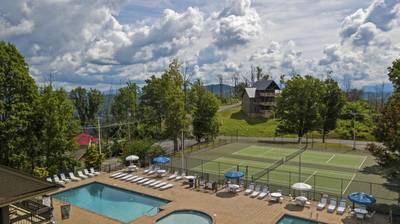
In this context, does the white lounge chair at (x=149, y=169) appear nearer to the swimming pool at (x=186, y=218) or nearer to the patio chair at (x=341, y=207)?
the swimming pool at (x=186, y=218)

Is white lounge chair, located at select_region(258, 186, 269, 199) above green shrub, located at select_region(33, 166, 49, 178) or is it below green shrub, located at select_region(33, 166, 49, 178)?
below

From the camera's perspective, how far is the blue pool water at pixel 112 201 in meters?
21.4

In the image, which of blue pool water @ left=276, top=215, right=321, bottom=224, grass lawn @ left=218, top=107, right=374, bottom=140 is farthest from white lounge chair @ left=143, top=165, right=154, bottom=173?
grass lawn @ left=218, top=107, right=374, bottom=140

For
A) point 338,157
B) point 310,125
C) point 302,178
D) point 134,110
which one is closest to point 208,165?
point 302,178

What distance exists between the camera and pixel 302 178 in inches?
1104

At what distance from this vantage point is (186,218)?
64.5 ft

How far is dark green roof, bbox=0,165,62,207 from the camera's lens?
28.7ft

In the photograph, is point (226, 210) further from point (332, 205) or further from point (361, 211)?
point (361, 211)

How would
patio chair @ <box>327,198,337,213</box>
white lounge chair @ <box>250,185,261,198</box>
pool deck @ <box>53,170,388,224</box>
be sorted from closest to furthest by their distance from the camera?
1. pool deck @ <box>53,170,388,224</box>
2. patio chair @ <box>327,198,337,213</box>
3. white lounge chair @ <box>250,185,261,198</box>

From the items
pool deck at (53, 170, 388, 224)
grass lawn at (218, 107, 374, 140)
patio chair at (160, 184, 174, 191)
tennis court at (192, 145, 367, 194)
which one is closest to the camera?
pool deck at (53, 170, 388, 224)

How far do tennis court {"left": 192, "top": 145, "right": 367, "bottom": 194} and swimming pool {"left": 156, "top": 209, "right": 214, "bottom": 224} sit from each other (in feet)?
26.2

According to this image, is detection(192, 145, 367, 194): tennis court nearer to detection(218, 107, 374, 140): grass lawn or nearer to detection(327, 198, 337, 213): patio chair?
detection(327, 198, 337, 213): patio chair

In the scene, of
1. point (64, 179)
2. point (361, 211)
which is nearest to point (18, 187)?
point (361, 211)

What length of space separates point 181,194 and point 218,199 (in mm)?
2894
